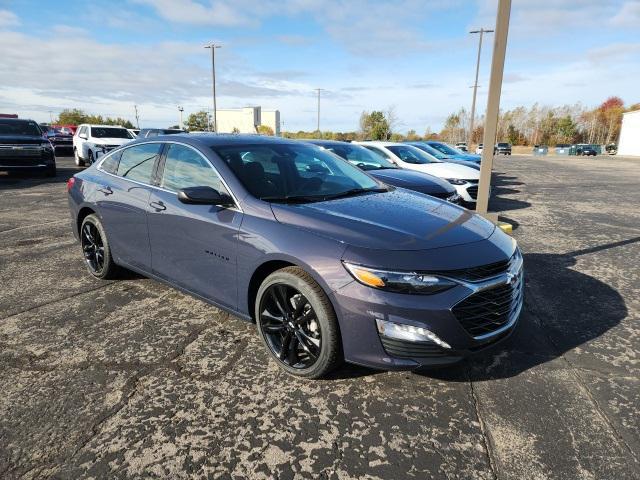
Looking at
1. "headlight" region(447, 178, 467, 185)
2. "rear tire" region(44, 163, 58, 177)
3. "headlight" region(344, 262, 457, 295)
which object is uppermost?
"headlight" region(344, 262, 457, 295)

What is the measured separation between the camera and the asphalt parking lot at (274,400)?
214cm

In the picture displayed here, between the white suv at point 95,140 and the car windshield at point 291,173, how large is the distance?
14.0m

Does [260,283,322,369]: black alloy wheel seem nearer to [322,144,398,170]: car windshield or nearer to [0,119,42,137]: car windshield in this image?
[322,144,398,170]: car windshield

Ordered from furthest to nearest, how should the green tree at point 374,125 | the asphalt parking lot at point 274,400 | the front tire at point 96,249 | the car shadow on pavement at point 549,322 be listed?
the green tree at point 374,125
the front tire at point 96,249
the car shadow on pavement at point 549,322
the asphalt parking lot at point 274,400

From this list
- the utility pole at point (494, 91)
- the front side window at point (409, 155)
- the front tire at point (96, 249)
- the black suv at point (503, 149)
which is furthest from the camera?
the black suv at point (503, 149)

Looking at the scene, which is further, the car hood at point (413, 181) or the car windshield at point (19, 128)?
the car windshield at point (19, 128)

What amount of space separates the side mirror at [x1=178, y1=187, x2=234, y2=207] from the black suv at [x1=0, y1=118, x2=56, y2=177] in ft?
41.6

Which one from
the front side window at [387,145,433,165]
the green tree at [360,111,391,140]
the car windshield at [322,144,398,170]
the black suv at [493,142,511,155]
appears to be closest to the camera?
the car windshield at [322,144,398,170]

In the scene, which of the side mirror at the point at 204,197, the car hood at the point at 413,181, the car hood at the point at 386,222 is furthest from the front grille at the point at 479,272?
the car hood at the point at 413,181

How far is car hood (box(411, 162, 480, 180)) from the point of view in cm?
931

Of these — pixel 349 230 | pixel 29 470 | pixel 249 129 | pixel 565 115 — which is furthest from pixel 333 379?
pixel 565 115

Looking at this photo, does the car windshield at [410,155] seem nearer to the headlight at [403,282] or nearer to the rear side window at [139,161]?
the rear side window at [139,161]

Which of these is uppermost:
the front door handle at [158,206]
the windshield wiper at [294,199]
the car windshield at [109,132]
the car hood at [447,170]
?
the car windshield at [109,132]

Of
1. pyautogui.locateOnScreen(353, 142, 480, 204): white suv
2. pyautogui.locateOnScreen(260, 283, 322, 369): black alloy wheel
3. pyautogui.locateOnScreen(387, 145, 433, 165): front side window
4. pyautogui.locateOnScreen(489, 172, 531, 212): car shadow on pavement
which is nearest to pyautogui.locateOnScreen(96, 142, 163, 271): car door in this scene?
pyautogui.locateOnScreen(260, 283, 322, 369): black alloy wheel
